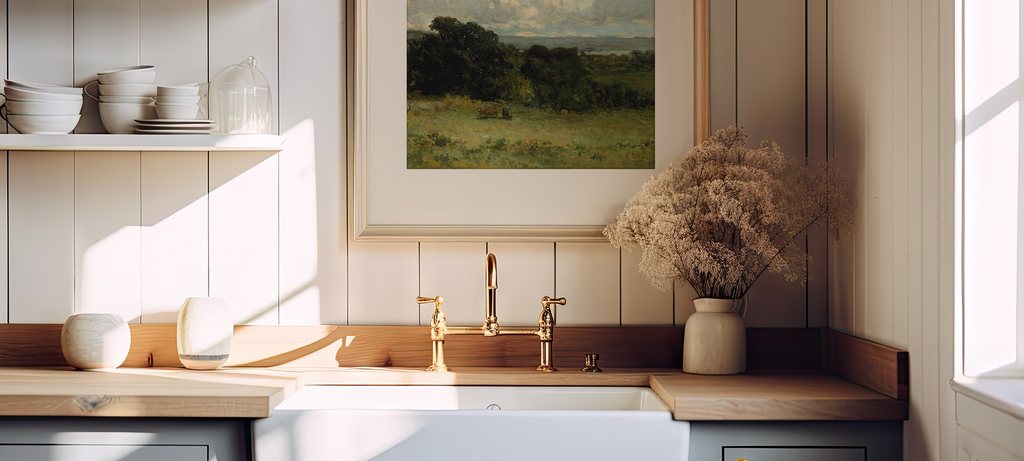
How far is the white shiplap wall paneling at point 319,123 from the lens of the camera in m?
1.65

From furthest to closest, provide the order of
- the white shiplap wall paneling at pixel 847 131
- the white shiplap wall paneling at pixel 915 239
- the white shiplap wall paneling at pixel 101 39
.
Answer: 1. the white shiplap wall paneling at pixel 101 39
2. the white shiplap wall paneling at pixel 847 131
3. the white shiplap wall paneling at pixel 915 239

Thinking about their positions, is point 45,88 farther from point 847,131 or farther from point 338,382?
point 847,131

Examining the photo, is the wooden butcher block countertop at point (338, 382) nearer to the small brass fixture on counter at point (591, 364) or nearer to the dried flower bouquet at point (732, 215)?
the small brass fixture on counter at point (591, 364)

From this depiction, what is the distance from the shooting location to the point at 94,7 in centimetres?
164

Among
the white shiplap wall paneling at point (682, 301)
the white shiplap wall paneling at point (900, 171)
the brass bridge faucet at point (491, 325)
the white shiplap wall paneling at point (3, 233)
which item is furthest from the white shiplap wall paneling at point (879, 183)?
the white shiplap wall paneling at point (3, 233)

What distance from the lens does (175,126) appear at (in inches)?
60.0

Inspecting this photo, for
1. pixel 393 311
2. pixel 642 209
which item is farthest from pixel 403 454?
pixel 642 209

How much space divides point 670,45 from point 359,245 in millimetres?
908

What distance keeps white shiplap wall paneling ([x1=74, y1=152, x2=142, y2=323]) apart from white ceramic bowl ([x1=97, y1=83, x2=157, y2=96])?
15 cm

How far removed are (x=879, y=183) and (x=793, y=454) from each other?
0.56 meters

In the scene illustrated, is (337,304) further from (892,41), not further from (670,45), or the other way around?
(892,41)

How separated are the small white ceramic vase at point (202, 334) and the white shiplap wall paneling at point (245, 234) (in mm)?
98

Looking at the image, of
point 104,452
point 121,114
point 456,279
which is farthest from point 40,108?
point 456,279

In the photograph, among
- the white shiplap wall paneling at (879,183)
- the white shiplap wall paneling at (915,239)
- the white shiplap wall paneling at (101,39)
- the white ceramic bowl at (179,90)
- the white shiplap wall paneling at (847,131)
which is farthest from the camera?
the white shiplap wall paneling at (101,39)
